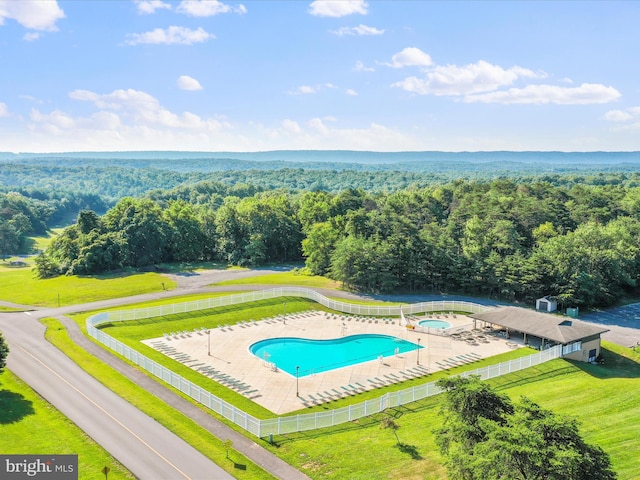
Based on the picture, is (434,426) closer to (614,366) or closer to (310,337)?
(310,337)

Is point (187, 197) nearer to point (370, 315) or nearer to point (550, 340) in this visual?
point (370, 315)

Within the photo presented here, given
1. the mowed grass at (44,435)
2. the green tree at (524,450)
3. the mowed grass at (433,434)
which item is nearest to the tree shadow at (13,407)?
the mowed grass at (44,435)

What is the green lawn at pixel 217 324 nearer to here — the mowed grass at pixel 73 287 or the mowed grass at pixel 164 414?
the mowed grass at pixel 164 414

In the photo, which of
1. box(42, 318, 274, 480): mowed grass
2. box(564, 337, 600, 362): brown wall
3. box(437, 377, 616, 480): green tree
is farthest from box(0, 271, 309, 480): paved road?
box(564, 337, 600, 362): brown wall

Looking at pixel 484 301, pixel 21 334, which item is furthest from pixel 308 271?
pixel 21 334

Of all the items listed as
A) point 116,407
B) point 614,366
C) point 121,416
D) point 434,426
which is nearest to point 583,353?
point 614,366
